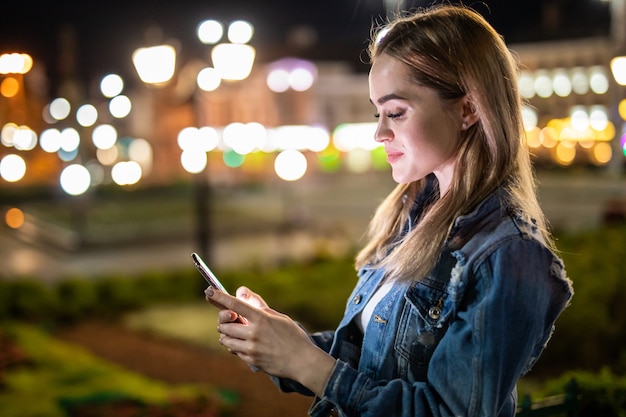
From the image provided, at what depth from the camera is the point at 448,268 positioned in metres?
1.77

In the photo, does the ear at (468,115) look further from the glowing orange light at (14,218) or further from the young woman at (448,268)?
the glowing orange light at (14,218)

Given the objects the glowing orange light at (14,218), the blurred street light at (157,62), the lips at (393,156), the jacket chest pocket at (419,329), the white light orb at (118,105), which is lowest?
the glowing orange light at (14,218)

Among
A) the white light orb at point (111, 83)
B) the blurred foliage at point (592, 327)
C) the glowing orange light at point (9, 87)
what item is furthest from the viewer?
the glowing orange light at point (9, 87)

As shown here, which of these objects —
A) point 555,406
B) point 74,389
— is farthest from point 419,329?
point 74,389

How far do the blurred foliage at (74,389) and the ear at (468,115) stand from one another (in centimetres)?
465

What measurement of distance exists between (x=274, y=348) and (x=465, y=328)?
0.48 metres

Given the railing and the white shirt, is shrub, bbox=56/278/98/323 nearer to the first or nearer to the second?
the railing

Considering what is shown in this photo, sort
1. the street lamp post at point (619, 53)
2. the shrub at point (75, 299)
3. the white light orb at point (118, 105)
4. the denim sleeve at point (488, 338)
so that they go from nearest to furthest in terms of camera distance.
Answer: the denim sleeve at point (488, 338), the street lamp post at point (619, 53), the shrub at point (75, 299), the white light orb at point (118, 105)

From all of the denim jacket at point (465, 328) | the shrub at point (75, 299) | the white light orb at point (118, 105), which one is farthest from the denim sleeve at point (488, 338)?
the white light orb at point (118, 105)

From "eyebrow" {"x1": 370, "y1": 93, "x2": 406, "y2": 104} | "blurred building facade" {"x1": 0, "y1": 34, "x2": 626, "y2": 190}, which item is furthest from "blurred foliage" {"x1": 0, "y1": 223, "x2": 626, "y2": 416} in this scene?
"blurred building facade" {"x1": 0, "y1": 34, "x2": 626, "y2": 190}

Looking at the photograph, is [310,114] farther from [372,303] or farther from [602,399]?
[372,303]

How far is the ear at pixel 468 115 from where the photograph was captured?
1.86 m

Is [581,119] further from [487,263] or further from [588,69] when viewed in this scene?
[487,263]

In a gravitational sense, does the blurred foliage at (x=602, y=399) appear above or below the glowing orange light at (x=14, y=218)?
below
